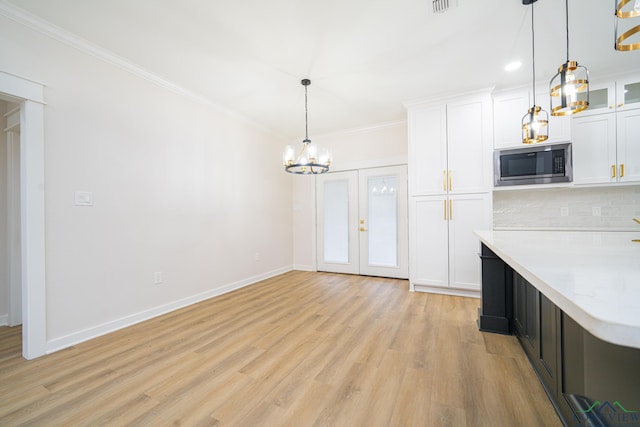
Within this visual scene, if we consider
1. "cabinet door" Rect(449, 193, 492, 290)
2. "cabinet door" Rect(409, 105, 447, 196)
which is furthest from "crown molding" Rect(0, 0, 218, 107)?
"cabinet door" Rect(449, 193, 492, 290)

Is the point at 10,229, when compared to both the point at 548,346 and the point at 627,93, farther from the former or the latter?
the point at 627,93

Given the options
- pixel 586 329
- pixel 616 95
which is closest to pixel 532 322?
pixel 586 329

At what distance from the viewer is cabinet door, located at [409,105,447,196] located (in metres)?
3.63

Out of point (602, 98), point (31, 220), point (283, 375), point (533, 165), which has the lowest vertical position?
point (283, 375)

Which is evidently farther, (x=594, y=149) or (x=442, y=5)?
(x=594, y=149)

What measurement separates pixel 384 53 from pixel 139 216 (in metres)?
3.08

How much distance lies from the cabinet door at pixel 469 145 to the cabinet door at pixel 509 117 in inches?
4.0

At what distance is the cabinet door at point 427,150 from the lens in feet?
11.9

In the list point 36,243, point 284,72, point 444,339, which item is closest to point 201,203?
point 36,243

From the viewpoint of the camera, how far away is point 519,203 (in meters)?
3.59

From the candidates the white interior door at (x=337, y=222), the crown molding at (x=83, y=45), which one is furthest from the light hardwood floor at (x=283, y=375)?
the crown molding at (x=83, y=45)

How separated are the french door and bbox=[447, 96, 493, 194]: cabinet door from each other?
3.41 feet

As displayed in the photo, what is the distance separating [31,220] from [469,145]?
463 centimetres

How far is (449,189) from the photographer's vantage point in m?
3.58
